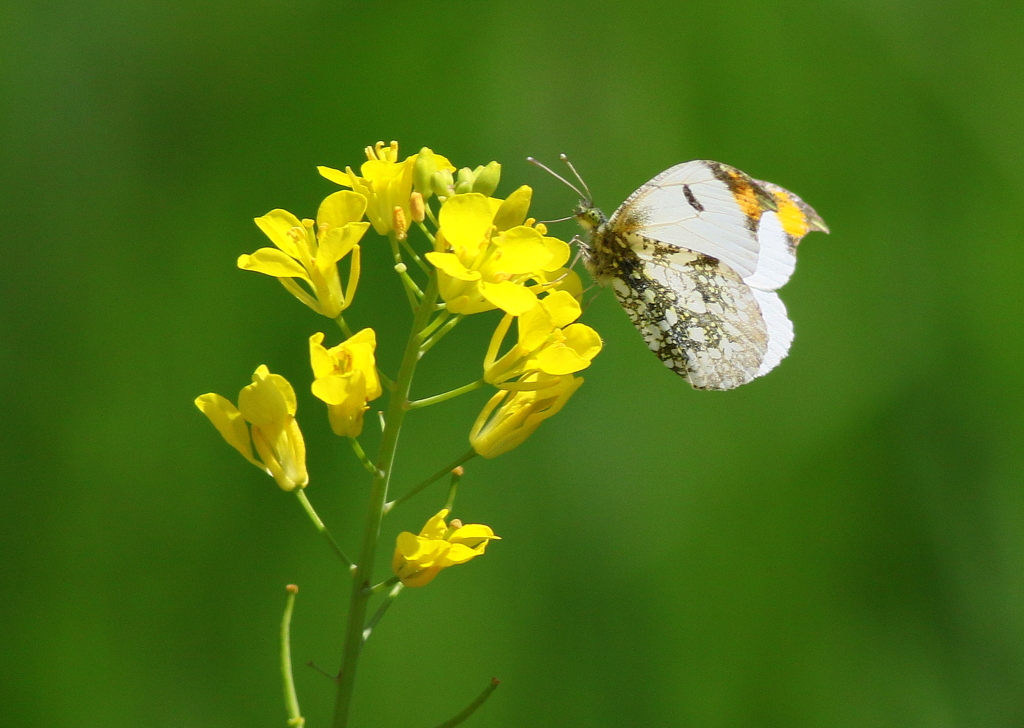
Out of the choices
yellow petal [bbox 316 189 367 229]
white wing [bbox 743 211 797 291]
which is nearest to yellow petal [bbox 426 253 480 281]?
yellow petal [bbox 316 189 367 229]

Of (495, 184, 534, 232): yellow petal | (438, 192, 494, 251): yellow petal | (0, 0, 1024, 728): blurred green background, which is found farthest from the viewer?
(0, 0, 1024, 728): blurred green background

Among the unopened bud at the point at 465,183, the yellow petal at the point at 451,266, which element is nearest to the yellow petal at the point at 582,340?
the yellow petal at the point at 451,266

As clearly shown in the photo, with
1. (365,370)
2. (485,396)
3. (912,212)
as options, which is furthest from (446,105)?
(365,370)

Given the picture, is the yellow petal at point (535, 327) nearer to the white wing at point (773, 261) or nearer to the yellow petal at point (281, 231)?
the yellow petal at point (281, 231)

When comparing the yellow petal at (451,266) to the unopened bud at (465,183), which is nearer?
the yellow petal at (451,266)

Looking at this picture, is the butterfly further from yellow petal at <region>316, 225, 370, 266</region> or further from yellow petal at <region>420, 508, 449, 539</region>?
yellow petal at <region>420, 508, 449, 539</region>

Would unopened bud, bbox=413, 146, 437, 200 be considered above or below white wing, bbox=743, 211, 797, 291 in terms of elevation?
above

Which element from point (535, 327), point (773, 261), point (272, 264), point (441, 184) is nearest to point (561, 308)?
point (535, 327)
